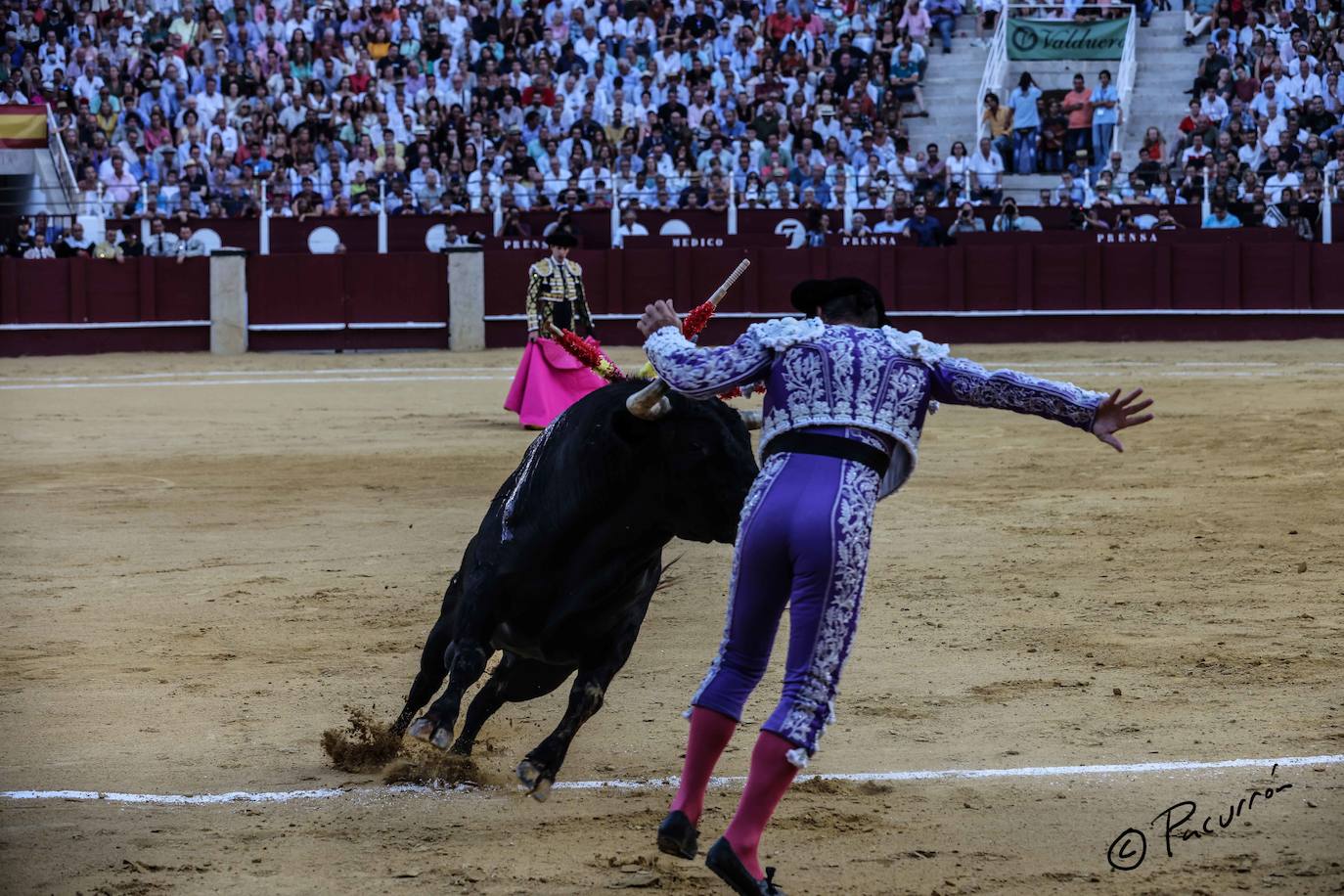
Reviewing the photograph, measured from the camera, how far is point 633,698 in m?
4.93

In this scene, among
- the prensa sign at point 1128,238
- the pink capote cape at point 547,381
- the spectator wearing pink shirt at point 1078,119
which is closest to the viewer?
the pink capote cape at point 547,381

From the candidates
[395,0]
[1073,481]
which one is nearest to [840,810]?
[1073,481]

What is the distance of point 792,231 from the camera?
1733 cm

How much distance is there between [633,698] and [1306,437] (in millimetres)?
6099

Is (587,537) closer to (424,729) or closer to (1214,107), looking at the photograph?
(424,729)

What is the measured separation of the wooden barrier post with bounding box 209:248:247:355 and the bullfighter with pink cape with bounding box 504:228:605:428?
7.26 m

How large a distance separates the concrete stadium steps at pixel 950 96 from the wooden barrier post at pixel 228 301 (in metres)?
7.26

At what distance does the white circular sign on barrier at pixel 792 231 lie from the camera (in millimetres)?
17322

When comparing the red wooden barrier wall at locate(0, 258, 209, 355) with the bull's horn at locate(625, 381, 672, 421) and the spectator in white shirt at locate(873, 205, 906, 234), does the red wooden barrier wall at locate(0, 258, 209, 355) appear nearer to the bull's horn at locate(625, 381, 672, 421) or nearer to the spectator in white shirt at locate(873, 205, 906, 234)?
the spectator in white shirt at locate(873, 205, 906, 234)

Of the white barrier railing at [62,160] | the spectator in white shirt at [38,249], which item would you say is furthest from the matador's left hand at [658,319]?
the white barrier railing at [62,160]

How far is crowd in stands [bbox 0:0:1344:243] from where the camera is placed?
17344 millimetres

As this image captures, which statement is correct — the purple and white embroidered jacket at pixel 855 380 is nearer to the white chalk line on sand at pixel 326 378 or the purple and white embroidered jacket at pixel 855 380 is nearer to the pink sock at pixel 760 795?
the pink sock at pixel 760 795

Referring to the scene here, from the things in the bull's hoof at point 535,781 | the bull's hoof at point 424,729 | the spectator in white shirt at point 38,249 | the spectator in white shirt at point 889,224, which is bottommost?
the bull's hoof at point 535,781

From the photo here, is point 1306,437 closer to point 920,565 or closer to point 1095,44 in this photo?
point 920,565
